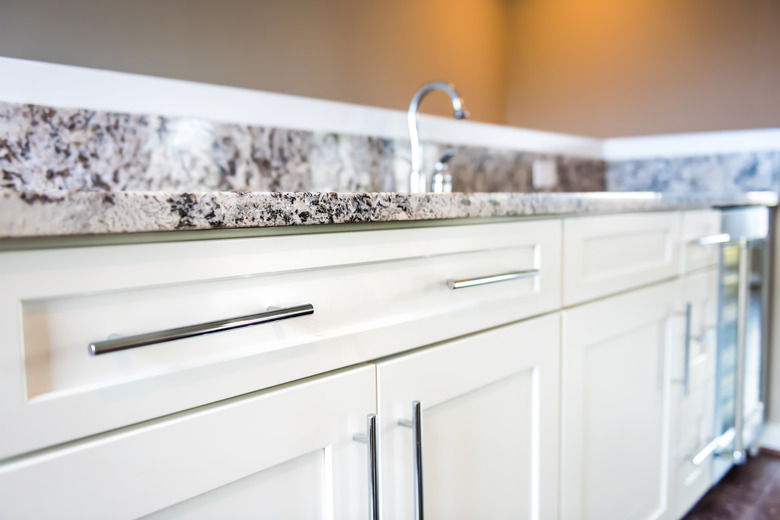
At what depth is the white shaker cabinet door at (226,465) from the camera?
1.56 ft

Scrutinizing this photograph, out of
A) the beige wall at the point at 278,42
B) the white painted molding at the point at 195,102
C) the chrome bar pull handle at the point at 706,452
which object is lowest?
the chrome bar pull handle at the point at 706,452

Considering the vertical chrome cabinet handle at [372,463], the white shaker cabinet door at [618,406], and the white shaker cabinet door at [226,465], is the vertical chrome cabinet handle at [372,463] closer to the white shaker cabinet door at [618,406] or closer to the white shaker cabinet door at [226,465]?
the white shaker cabinet door at [226,465]

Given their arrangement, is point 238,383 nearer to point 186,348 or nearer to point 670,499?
point 186,348

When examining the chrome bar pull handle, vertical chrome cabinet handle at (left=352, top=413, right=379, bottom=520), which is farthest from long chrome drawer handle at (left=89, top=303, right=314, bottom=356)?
the chrome bar pull handle

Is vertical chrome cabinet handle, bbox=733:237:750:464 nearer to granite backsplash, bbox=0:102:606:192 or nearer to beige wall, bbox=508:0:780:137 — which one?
beige wall, bbox=508:0:780:137

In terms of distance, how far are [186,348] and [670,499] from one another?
1.34 m

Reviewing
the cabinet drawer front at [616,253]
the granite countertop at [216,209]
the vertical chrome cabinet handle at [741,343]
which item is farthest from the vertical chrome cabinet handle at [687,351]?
the granite countertop at [216,209]

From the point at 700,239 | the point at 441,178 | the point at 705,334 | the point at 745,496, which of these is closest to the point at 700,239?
the point at 700,239

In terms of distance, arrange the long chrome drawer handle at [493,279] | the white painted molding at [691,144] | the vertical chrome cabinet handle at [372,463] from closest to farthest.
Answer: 1. the vertical chrome cabinet handle at [372,463]
2. the long chrome drawer handle at [493,279]
3. the white painted molding at [691,144]

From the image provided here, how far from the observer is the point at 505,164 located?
1.96 meters

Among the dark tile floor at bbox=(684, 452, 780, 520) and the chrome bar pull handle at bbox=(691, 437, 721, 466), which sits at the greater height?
the chrome bar pull handle at bbox=(691, 437, 721, 466)

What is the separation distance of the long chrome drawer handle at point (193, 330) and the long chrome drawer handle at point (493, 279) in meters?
0.24

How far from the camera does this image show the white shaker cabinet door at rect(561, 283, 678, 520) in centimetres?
106

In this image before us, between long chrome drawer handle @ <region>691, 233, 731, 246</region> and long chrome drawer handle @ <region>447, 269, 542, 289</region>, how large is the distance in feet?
2.42
